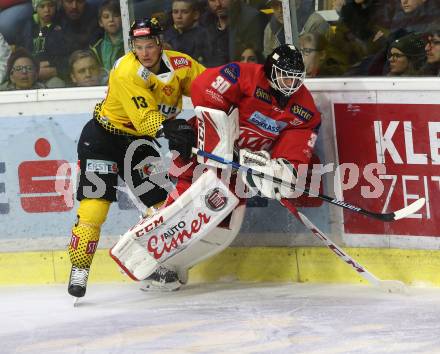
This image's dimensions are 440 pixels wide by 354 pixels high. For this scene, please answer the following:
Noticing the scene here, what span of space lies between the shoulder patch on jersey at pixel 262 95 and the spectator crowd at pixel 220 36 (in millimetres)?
382

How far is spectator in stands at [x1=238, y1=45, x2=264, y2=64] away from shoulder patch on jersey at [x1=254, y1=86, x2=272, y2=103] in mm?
446

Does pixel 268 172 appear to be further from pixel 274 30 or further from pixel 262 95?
pixel 274 30

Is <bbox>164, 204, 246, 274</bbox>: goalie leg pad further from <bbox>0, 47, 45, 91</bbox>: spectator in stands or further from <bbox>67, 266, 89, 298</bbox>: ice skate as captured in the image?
<bbox>0, 47, 45, 91</bbox>: spectator in stands

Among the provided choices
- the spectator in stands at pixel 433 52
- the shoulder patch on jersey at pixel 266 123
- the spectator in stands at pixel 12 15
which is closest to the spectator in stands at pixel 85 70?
the spectator in stands at pixel 12 15

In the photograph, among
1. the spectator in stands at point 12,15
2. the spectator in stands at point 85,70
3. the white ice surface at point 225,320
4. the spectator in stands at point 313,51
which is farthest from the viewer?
the spectator in stands at point 12,15

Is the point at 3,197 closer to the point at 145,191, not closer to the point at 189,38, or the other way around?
the point at 145,191

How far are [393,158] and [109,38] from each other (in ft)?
5.24

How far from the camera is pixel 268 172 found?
5.01 metres

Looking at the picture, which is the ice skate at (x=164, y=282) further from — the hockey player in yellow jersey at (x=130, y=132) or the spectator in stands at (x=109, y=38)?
the spectator in stands at (x=109, y=38)

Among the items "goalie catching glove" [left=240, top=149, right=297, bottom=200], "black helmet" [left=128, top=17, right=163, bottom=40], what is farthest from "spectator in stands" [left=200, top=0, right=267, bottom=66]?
"goalie catching glove" [left=240, top=149, right=297, bottom=200]

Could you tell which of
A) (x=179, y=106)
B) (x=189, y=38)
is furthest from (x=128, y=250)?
(x=189, y=38)

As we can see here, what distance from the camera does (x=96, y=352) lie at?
4.21 meters

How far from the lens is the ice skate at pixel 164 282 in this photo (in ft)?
17.6

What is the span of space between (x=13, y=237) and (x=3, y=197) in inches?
8.5
